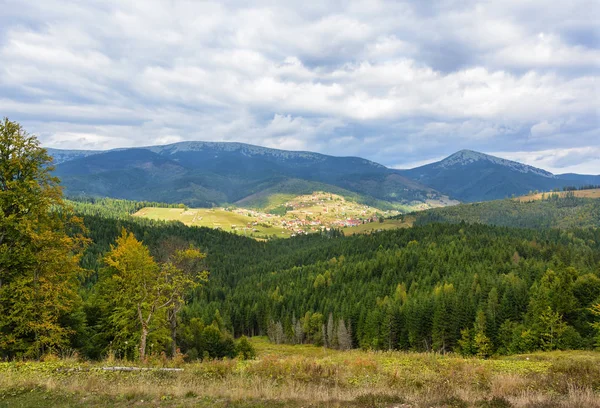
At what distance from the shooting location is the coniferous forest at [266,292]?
2241 centimetres

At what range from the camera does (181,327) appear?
178ft

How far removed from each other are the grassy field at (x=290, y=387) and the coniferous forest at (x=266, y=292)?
7.77 m

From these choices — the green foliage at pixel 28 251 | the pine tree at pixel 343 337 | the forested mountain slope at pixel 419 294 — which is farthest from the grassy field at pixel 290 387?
the pine tree at pixel 343 337

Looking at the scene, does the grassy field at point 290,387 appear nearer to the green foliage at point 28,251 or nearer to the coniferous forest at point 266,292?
the green foliage at point 28,251

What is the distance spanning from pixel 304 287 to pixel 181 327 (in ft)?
262

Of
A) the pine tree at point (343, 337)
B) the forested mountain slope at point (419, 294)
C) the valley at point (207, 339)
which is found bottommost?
the pine tree at point (343, 337)

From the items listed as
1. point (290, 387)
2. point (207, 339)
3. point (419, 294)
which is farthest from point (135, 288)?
point (419, 294)

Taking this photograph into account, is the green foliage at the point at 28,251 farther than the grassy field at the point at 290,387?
Yes

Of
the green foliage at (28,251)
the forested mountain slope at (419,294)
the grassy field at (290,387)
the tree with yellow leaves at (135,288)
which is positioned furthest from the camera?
the forested mountain slope at (419,294)

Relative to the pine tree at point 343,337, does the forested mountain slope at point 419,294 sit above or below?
above

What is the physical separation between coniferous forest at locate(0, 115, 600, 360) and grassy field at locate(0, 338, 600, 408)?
25.5 feet

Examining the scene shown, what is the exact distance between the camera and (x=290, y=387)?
44.3ft

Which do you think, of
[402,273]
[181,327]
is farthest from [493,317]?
[181,327]

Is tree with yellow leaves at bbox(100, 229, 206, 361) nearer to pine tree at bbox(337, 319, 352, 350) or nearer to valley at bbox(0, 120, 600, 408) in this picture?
valley at bbox(0, 120, 600, 408)
